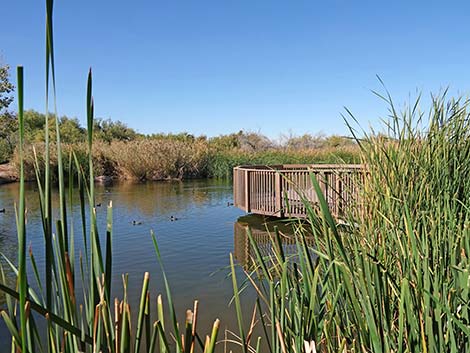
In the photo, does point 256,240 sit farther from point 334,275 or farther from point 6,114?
point 6,114

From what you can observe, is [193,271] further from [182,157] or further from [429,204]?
[182,157]

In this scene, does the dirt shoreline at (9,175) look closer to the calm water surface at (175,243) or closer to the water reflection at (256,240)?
the calm water surface at (175,243)

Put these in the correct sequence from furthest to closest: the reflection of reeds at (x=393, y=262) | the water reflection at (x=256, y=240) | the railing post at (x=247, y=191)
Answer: the railing post at (x=247, y=191) < the water reflection at (x=256, y=240) < the reflection of reeds at (x=393, y=262)

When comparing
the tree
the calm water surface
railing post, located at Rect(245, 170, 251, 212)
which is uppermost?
the tree

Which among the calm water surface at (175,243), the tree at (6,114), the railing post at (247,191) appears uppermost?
the tree at (6,114)

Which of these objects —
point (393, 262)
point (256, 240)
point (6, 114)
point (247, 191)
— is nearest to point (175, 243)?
point (256, 240)

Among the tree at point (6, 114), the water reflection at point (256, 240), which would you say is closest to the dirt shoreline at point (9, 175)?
the tree at point (6, 114)

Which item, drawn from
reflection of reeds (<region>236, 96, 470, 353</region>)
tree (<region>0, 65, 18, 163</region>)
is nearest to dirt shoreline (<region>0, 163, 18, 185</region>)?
tree (<region>0, 65, 18, 163</region>)

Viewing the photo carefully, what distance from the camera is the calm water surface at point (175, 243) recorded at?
15.0ft

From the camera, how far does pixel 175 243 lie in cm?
716

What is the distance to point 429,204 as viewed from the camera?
1.98 meters

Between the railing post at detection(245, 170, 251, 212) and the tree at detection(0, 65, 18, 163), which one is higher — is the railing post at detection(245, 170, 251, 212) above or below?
below

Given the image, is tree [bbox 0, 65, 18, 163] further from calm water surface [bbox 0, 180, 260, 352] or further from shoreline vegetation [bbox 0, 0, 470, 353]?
shoreline vegetation [bbox 0, 0, 470, 353]

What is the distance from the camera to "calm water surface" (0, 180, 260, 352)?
457 cm
